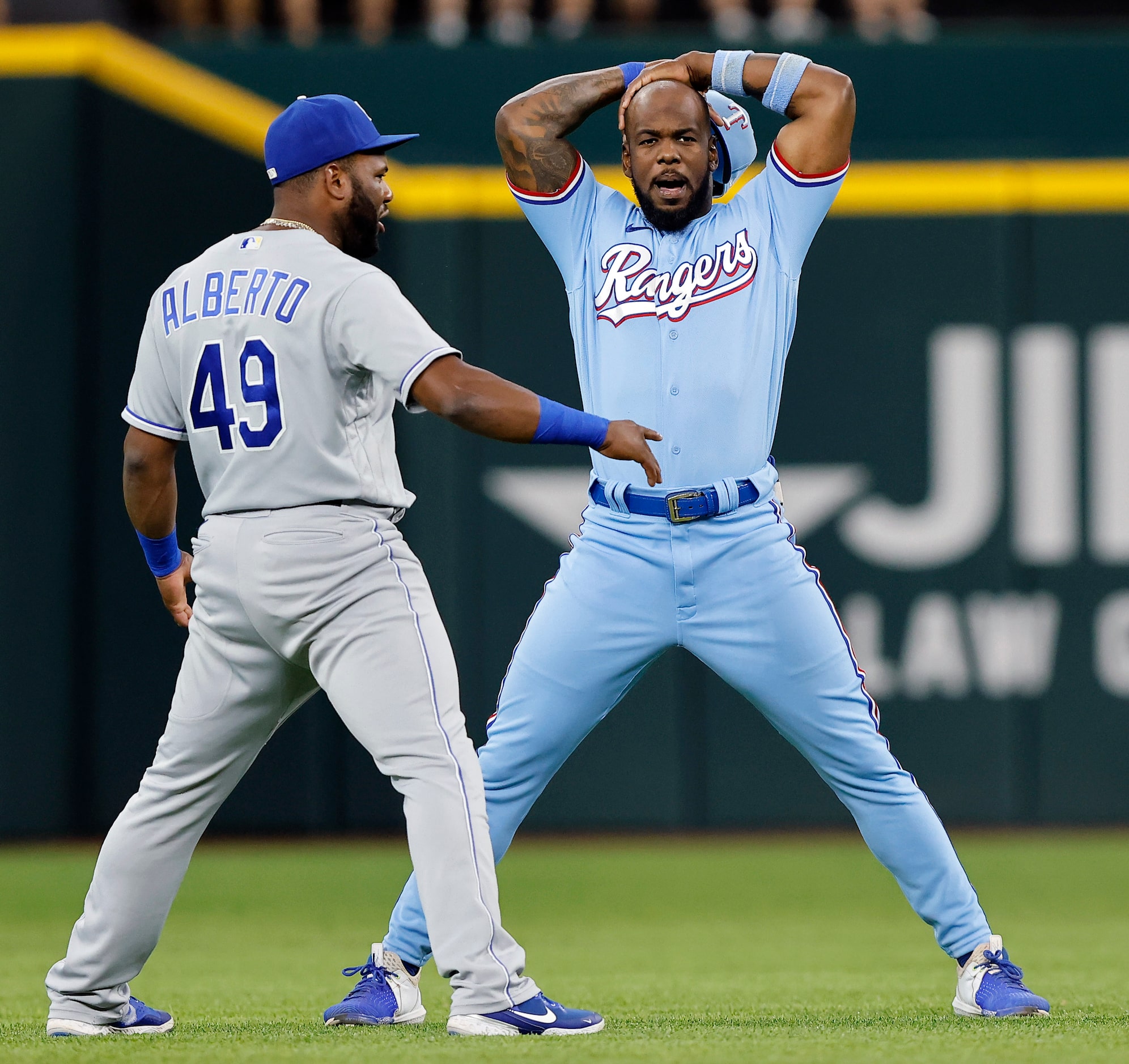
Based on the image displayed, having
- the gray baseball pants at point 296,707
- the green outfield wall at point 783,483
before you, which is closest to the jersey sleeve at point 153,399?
the gray baseball pants at point 296,707

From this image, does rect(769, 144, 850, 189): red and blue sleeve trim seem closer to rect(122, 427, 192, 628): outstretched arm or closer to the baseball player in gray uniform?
the baseball player in gray uniform

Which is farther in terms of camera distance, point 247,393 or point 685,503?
point 685,503

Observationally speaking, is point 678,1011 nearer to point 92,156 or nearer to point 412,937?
point 412,937

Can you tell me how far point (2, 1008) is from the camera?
13.7 ft

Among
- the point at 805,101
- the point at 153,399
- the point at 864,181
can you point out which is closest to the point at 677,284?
the point at 805,101

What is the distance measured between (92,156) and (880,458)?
3.97 m

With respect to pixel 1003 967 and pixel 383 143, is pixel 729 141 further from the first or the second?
pixel 1003 967

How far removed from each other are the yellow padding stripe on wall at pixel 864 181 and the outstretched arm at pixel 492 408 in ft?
16.3

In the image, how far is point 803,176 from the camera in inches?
160

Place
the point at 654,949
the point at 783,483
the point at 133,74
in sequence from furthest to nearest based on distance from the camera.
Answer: the point at 783,483, the point at 133,74, the point at 654,949

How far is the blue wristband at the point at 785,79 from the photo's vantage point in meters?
4.11

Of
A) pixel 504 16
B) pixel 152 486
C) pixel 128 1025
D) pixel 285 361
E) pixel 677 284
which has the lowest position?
pixel 128 1025

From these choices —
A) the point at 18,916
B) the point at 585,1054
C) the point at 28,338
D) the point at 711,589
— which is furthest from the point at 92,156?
the point at 585,1054

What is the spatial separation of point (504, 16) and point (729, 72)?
20.6ft
